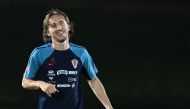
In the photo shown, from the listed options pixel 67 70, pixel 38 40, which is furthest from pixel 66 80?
pixel 38 40

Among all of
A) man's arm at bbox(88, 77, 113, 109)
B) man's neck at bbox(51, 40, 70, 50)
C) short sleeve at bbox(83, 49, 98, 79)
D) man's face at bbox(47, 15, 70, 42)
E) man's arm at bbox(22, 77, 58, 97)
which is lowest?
man's arm at bbox(88, 77, 113, 109)

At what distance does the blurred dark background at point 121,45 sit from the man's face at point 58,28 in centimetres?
373

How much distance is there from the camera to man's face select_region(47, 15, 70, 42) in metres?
3.58

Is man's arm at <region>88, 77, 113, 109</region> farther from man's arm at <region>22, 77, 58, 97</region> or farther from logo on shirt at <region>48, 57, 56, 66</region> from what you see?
man's arm at <region>22, 77, 58, 97</region>

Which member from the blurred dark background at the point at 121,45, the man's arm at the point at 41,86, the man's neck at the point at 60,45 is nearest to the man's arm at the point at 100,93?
the man's neck at the point at 60,45

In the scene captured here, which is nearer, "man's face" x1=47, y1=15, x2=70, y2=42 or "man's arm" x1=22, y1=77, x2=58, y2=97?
"man's arm" x1=22, y1=77, x2=58, y2=97

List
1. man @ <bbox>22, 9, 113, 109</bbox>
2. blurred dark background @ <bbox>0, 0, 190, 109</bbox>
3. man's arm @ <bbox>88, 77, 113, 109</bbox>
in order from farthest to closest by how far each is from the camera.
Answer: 1. blurred dark background @ <bbox>0, 0, 190, 109</bbox>
2. man's arm @ <bbox>88, 77, 113, 109</bbox>
3. man @ <bbox>22, 9, 113, 109</bbox>

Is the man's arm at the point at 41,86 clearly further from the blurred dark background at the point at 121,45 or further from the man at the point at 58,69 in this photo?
the blurred dark background at the point at 121,45

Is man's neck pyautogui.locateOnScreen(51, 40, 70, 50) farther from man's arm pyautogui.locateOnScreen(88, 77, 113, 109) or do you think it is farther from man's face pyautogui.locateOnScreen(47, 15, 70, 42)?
man's arm pyautogui.locateOnScreen(88, 77, 113, 109)

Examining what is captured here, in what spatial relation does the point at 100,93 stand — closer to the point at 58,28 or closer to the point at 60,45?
the point at 60,45

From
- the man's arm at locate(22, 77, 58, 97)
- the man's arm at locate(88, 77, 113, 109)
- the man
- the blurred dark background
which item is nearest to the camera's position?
the man's arm at locate(22, 77, 58, 97)

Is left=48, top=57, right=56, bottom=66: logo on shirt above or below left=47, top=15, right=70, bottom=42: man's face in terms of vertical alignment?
below

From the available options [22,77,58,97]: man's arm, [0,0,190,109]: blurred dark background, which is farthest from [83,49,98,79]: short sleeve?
[0,0,190,109]: blurred dark background

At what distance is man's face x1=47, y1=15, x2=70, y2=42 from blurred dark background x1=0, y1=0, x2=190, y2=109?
373cm
